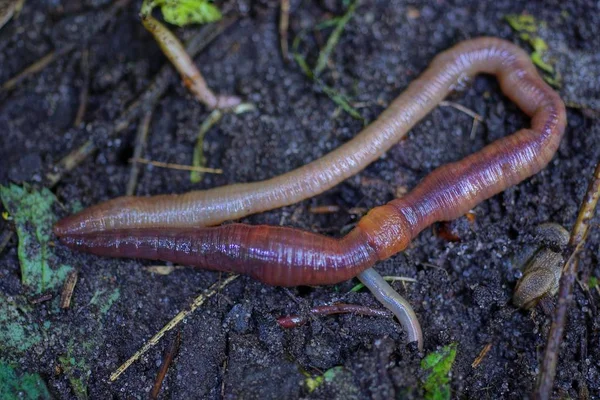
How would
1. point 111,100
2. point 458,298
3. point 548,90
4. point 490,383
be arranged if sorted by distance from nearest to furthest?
point 490,383 → point 458,298 → point 548,90 → point 111,100

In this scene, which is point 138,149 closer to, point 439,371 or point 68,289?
point 68,289

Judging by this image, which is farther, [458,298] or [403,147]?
[403,147]

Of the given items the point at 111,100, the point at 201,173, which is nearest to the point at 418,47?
the point at 201,173

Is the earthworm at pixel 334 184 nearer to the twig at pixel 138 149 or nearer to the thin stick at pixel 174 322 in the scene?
the thin stick at pixel 174 322

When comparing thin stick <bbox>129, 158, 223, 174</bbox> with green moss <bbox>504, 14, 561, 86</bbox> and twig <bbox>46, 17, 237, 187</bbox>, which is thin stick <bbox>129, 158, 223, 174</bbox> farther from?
green moss <bbox>504, 14, 561, 86</bbox>

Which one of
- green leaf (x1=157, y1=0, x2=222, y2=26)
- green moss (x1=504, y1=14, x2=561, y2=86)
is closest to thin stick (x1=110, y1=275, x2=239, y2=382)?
green leaf (x1=157, y1=0, x2=222, y2=26)

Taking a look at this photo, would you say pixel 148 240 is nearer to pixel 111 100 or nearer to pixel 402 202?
pixel 111 100
